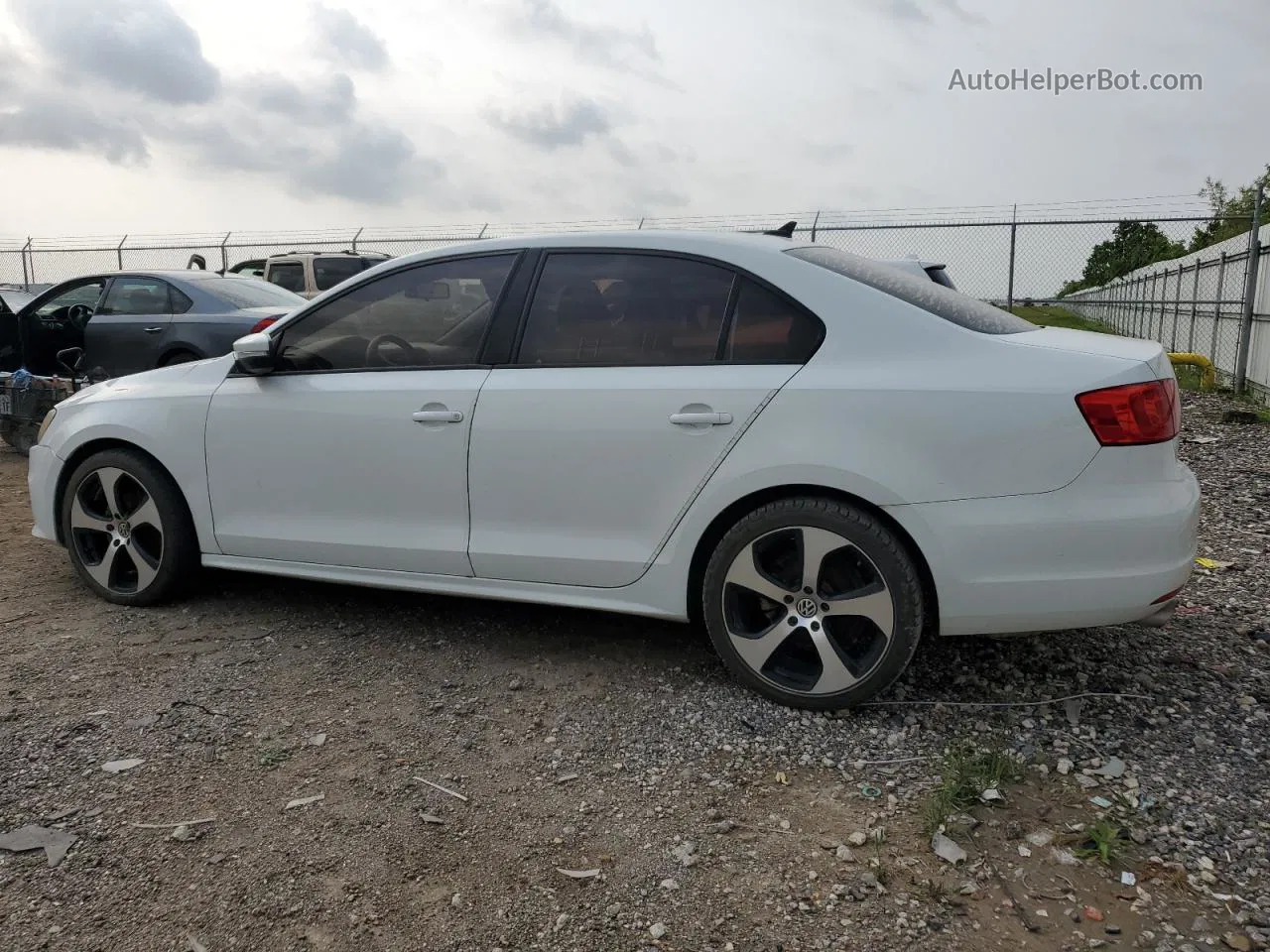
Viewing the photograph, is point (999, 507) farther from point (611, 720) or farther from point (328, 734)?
point (328, 734)

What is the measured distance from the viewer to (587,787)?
2.88m

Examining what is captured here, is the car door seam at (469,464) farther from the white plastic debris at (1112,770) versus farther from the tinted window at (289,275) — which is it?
the tinted window at (289,275)

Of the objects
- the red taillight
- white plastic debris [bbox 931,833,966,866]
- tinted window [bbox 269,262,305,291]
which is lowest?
white plastic debris [bbox 931,833,966,866]

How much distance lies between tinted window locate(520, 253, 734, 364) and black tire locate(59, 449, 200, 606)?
70.6 inches

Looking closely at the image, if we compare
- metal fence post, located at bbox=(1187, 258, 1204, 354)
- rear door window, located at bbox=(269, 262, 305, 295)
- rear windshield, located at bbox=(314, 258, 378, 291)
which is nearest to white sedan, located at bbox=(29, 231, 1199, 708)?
rear windshield, located at bbox=(314, 258, 378, 291)

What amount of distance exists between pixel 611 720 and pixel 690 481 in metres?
0.83

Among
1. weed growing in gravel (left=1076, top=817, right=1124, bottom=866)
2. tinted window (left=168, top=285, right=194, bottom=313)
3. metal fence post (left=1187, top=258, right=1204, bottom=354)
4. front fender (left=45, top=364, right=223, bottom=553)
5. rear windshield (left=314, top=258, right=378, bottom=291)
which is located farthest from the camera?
metal fence post (left=1187, top=258, right=1204, bottom=354)

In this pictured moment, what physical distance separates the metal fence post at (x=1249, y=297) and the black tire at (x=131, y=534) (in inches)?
475

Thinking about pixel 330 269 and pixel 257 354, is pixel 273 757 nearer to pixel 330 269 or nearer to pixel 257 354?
pixel 257 354

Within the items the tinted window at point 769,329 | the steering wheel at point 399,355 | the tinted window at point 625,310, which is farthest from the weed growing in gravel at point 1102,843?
the steering wheel at point 399,355

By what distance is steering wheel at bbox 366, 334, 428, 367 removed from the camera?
3824mm

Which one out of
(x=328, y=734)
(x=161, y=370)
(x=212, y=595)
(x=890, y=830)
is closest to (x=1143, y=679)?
(x=890, y=830)

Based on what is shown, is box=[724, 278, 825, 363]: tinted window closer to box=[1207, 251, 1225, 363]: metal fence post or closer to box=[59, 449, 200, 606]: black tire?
box=[59, 449, 200, 606]: black tire

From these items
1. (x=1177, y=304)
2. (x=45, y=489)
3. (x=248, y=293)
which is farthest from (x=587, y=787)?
(x=1177, y=304)
